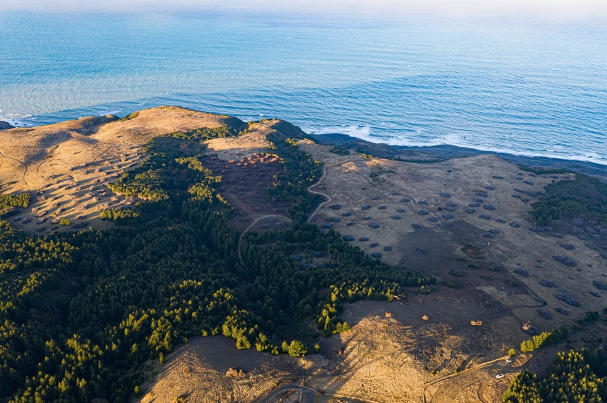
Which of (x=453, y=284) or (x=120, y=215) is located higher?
(x=120, y=215)

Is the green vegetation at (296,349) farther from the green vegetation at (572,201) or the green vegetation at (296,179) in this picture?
the green vegetation at (572,201)

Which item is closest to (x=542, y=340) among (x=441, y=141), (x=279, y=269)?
(x=279, y=269)

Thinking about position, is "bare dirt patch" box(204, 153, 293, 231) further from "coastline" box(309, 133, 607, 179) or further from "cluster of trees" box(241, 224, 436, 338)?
"coastline" box(309, 133, 607, 179)

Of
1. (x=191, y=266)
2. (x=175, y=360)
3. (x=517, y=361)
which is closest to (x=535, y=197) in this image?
(x=517, y=361)

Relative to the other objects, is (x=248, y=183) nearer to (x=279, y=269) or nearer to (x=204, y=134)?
(x=279, y=269)

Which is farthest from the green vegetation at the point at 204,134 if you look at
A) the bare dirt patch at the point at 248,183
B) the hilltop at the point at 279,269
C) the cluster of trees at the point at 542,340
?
the cluster of trees at the point at 542,340

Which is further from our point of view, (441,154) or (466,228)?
(441,154)

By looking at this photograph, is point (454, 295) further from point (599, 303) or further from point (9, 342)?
point (9, 342)
